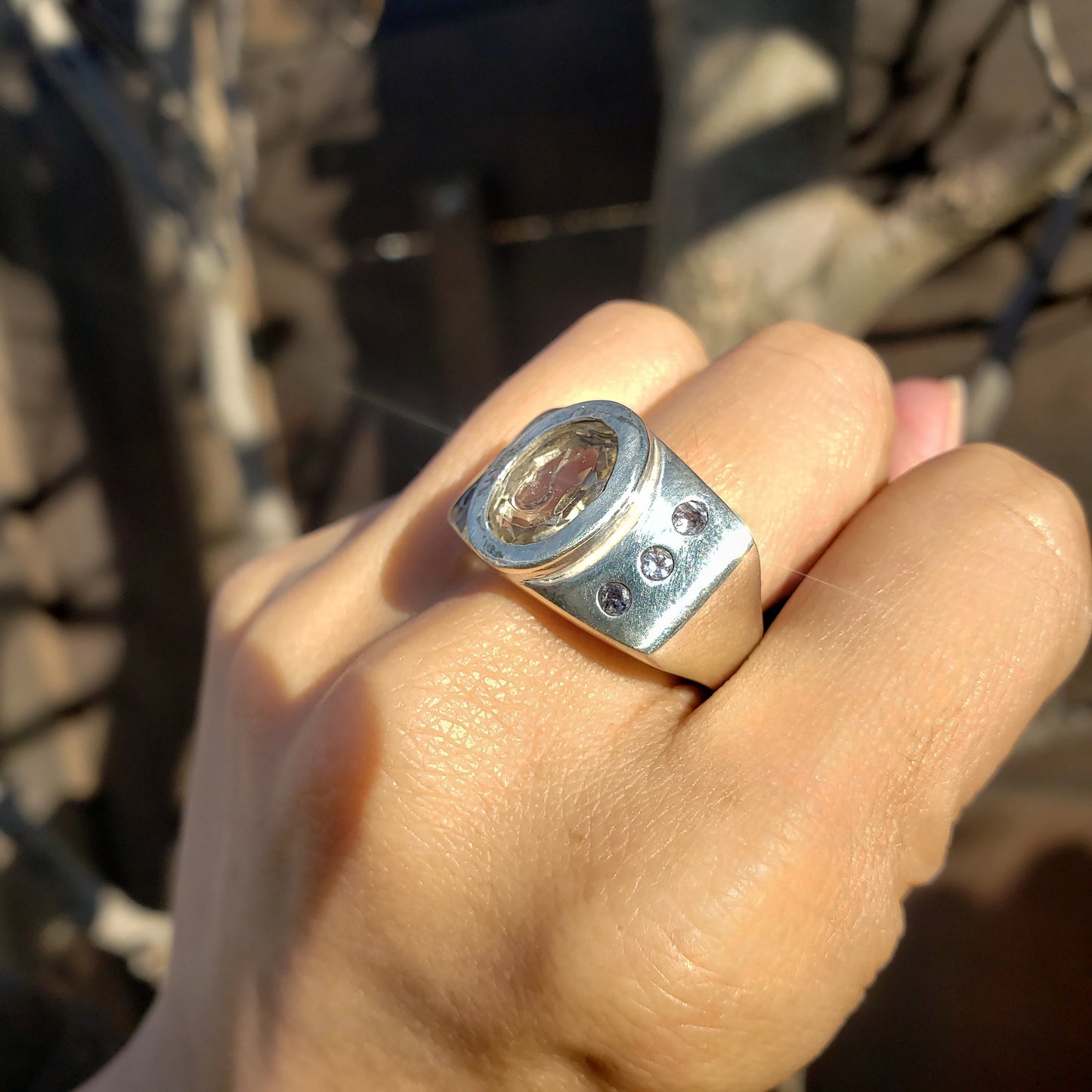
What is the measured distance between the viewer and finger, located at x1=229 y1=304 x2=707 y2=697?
88 centimetres

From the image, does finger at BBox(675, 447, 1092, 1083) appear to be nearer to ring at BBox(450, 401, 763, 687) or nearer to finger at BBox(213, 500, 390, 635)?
ring at BBox(450, 401, 763, 687)

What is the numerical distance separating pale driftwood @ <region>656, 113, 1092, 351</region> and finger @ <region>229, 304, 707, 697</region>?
0.69m

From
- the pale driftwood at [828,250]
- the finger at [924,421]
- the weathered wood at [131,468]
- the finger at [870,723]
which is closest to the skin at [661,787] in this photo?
the finger at [870,723]

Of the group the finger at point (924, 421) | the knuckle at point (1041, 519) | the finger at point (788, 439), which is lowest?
the finger at point (924, 421)

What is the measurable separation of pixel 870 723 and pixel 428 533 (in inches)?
19.5

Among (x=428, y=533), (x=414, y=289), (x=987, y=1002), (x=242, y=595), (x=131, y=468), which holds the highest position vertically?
(x=428, y=533)

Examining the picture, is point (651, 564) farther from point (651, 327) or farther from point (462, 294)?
point (462, 294)

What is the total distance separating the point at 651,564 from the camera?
688 millimetres

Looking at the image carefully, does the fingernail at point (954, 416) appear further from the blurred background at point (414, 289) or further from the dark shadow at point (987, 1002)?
the dark shadow at point (987, 1002)

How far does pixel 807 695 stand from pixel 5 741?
2927 mm

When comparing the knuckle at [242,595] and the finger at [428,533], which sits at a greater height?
the finger at [428,533]

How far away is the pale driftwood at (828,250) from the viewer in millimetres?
1405

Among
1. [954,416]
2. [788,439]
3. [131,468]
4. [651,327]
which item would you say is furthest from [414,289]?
[788,439]

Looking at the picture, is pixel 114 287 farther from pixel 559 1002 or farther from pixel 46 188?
pixel 559 1002
